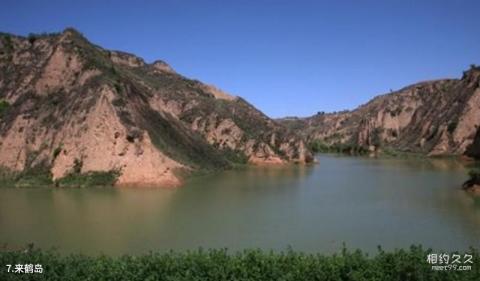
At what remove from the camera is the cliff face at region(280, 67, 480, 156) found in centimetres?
10350

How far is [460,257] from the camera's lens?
12992 millimetres

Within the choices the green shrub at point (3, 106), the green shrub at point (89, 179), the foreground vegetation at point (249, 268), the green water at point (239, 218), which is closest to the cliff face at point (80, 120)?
the green shrub at point (3, 106)

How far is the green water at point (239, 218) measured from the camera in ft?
73.4

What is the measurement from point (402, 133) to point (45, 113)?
109 meters

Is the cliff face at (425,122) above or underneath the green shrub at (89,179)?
above

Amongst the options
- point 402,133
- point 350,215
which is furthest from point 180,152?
point 402,133

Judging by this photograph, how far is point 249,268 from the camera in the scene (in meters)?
13.1

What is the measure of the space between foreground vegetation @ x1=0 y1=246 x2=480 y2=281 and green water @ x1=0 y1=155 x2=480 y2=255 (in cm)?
746

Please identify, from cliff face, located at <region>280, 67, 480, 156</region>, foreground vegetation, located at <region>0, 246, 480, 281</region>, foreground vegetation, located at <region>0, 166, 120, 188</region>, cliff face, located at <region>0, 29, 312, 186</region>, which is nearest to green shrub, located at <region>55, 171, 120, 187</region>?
foreground vegetation, located at <region>0, 166, 120, 188</region>

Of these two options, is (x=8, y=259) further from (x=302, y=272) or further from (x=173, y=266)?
(x=302, y=272)

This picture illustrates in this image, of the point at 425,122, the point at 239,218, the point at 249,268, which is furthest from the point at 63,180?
the point at 425,122

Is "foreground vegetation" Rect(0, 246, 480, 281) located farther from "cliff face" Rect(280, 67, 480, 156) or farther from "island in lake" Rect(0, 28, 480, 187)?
"cliff face" Rect(280, 67, 480, 156)

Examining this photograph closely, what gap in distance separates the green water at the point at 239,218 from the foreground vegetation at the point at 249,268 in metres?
7.46

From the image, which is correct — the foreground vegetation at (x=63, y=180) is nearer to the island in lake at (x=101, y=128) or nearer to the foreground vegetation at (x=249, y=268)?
the island in lake at (x=101, y=128)
